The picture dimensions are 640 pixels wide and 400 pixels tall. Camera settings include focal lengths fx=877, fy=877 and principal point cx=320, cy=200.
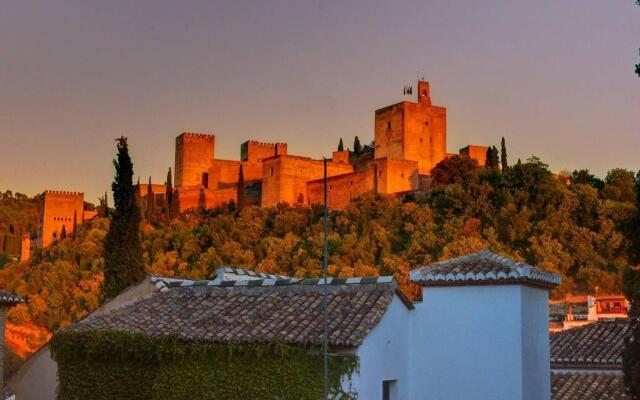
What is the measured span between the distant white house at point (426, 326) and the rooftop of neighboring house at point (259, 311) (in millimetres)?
18

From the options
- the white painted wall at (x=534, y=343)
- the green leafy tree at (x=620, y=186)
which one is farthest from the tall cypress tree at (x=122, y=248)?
the green leafy tree at (x=620, y=186)

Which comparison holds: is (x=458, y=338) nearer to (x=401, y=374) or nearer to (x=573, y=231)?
(x=401, y=374)

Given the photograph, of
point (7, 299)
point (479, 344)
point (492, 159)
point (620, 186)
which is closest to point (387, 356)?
point (479, 344)

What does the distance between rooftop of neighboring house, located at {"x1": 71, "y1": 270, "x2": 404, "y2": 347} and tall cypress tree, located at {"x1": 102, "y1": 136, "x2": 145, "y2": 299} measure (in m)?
6.88

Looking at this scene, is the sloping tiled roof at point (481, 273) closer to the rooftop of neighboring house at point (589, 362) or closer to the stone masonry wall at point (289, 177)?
the rooftop of neighboring house at point (589, 362)

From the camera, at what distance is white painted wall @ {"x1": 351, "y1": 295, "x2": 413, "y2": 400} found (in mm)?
11625

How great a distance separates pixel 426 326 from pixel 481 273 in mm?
1179

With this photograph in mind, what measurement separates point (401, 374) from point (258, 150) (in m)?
67.8

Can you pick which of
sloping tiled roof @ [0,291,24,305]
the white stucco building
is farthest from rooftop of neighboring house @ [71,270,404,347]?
sloping tiled roof @ [0,291,24,305]

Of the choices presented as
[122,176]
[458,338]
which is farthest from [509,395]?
[122,176]

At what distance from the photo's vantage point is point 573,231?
4612cm

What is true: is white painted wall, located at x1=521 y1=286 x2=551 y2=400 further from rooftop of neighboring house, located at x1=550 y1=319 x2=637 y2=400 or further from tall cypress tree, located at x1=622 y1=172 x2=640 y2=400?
rooftop of neighboring house, located at x1=550 y1=319 x2=637 y2=400

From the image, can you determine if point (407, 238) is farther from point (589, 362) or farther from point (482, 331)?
point (482, 331)

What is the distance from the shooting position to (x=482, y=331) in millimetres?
12344
